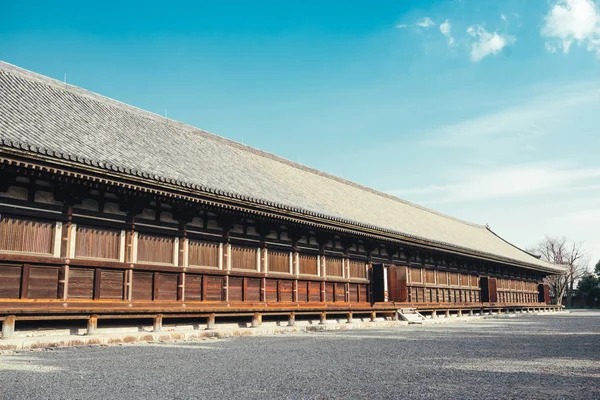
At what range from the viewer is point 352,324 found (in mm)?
21000

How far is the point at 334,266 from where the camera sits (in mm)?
21953

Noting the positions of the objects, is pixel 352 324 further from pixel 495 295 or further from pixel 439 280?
pixel 495 295

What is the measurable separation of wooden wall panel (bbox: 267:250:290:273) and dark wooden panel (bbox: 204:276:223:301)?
2503 millimetres

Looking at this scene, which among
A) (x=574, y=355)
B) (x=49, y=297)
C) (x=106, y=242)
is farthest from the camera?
(x=106, y=242)

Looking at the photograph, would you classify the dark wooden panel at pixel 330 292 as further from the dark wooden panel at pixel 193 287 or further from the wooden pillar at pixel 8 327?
the wooden pillar at pixel 8 327

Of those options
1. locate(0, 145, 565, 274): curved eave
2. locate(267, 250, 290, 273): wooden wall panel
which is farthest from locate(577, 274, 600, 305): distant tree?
locate(267, 250, 290, 273): wooden wall panel

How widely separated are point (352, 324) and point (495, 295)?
1924 centimetres

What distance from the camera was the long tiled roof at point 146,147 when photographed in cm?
1321

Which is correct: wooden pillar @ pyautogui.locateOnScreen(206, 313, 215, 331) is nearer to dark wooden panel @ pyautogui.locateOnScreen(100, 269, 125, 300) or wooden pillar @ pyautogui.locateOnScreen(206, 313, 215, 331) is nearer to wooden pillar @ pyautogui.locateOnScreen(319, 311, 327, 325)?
dark wooden panel @ pyautogui.locateOnScreen(100, 269, 125, 300)

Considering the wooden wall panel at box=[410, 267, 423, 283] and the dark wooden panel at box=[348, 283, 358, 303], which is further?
the wooden wall panel at box=[410, 267, 423, 283]

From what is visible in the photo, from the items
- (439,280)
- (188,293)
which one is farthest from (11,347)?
(439,280)

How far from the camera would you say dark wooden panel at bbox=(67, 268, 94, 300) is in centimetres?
1278

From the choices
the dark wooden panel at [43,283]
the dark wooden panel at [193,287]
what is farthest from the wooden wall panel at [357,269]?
the dark wooden panel at [43,283]

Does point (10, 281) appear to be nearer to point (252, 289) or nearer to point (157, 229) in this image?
point (157, 229)
